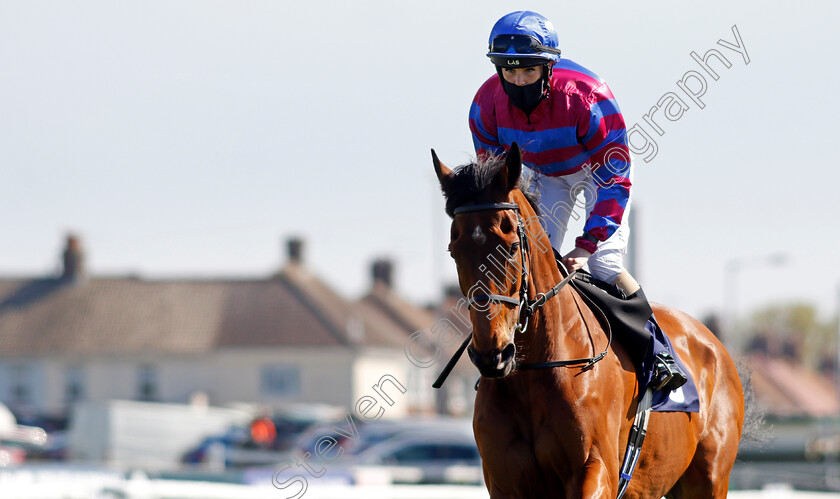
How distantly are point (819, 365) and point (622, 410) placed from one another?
9314 centimetres

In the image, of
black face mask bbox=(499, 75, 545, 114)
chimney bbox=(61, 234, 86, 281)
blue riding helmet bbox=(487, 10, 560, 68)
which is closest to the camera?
blue riding helmet bbox=(487, 10, 560, 68)

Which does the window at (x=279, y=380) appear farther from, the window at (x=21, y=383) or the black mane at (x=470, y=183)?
the black mane at (x=470, y=183)

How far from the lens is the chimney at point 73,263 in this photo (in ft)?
169

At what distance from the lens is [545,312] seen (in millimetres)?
5062

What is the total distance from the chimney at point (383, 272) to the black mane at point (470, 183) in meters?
59.1

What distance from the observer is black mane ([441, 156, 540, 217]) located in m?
4.74

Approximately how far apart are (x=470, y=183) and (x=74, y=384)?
47.5 m

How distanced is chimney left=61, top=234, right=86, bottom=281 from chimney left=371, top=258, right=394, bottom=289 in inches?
691

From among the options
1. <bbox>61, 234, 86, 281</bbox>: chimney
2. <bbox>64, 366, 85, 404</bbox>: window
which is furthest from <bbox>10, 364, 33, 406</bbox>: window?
<bbox>61, 234, 86, 281</bbox>: chimney

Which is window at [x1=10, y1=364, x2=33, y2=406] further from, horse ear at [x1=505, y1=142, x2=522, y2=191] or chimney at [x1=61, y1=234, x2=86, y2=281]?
horse ear at [x1=505, y1=142, x2=522, y2=191]

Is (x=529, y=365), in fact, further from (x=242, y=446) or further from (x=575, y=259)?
(x=242, y=446)

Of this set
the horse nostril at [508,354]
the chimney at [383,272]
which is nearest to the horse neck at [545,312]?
the horse nostril at [508,354]

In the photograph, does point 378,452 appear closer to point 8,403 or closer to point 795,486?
point 795,486

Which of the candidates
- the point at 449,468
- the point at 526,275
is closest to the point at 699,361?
the point at 526,275
